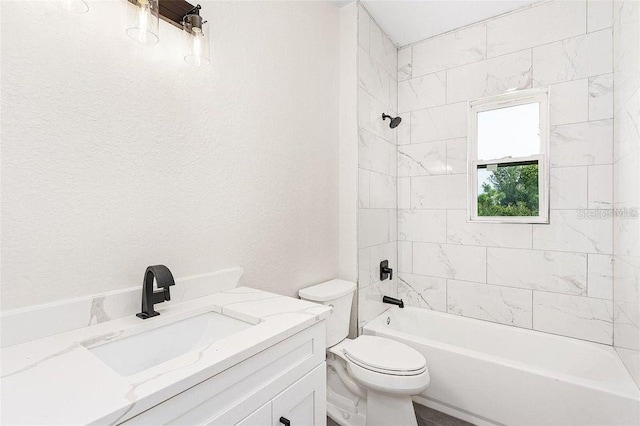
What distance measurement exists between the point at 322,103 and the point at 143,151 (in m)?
1.28

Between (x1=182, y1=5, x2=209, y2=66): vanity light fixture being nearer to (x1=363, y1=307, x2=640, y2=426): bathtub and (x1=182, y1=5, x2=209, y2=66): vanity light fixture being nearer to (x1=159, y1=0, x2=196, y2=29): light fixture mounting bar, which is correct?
(x1=159, y1=0, x2=196, y2=29): light fixture mounting bar

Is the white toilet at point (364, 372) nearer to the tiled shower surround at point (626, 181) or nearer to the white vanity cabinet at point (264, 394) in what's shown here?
→ the white vanity cabinet at point (264, 394)

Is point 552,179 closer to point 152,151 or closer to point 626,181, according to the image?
point 626,181

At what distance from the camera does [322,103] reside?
6.79ft

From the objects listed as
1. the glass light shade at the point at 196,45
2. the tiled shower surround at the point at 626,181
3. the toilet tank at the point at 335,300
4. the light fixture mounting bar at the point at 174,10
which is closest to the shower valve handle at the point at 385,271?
the toilet tank at the point at 335,300

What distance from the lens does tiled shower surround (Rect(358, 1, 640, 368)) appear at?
1983 mm

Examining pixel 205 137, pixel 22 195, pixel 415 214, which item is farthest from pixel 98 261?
pixel 415 214

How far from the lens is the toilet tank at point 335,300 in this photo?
5.92 feet

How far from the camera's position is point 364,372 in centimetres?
168

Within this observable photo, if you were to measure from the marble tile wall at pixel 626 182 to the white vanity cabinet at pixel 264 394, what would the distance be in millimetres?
1618

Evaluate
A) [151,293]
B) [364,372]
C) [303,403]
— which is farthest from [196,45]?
[364,372]

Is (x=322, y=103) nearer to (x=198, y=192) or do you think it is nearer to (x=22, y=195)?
(x=198, y=192)

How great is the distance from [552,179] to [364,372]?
1849 millimetres

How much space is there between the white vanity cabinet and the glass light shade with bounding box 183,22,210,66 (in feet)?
3.78
